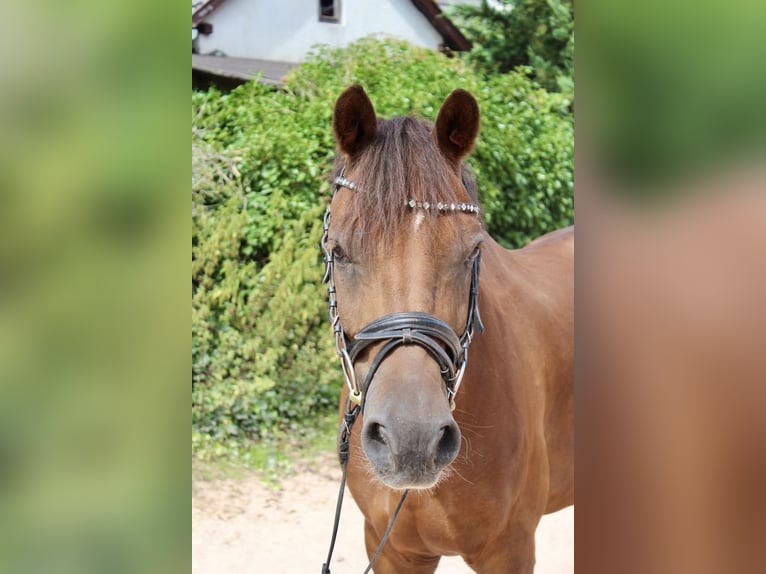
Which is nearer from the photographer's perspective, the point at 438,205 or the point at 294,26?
the point at 438,205

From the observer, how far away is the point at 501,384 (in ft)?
7.43

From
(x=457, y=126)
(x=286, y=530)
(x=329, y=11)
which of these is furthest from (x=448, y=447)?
(x=329, y=11)

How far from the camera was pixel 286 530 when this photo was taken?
4.79 meters

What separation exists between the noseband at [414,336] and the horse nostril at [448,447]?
0.54 ft

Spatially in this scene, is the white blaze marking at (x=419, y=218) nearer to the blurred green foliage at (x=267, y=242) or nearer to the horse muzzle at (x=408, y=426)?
the horse muzzle at (x=408, y=426)

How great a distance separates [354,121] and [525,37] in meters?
8.17

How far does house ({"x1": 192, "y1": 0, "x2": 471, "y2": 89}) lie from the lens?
1139 cm

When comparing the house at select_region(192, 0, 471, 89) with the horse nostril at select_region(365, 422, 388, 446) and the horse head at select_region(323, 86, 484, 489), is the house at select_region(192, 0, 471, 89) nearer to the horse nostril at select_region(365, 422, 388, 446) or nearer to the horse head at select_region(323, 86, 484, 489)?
the horse head at select_region(323, 86, 484, 489)

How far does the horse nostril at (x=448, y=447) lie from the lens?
5.34 feet

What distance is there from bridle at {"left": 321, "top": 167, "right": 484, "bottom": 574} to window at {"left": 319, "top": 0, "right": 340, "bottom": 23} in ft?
38.0
